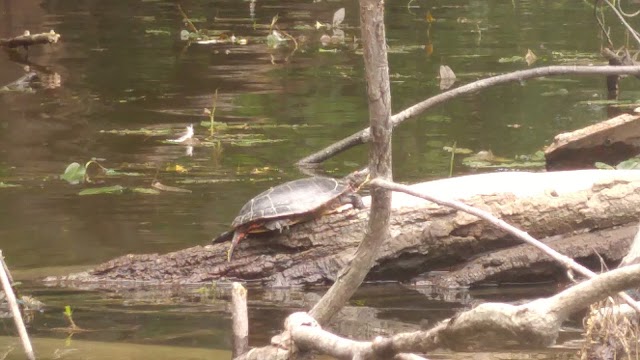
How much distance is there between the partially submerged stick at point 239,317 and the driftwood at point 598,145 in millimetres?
2991

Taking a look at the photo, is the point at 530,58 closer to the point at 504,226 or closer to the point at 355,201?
the point at 355,201

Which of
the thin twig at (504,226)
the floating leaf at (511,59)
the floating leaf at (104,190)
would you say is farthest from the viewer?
the floating leaf at (511,59)

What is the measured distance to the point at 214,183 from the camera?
696 cm

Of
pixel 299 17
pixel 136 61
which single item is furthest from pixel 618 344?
pixel 299 17

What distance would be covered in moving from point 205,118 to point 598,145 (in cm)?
359

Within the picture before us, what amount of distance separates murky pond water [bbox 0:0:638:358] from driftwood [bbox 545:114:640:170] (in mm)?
980

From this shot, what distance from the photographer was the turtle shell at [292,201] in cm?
504

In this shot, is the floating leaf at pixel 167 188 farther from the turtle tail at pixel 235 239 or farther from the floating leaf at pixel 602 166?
the floating leaf at pixel 602 166

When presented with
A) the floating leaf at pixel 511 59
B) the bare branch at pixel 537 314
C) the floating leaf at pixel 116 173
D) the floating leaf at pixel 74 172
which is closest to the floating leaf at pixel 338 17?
the floating leaf at pixel 511 59

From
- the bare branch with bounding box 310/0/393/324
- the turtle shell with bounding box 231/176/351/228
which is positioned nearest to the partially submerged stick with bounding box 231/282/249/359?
the bare branch with bounding box 310/0/393/324

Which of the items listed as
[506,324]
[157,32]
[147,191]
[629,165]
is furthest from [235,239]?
[157,32]

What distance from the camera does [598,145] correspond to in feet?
20.4

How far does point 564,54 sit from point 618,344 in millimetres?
8203

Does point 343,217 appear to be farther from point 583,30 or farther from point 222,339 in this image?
point 583,30
